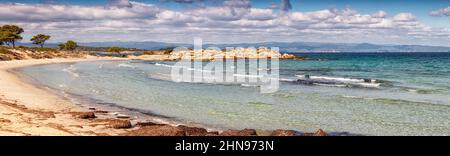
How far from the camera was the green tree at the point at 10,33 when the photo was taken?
13000 cm

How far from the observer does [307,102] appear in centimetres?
2672

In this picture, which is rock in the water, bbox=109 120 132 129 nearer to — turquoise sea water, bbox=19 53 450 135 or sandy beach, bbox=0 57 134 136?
sandy beach, bbox=0 57 134 136

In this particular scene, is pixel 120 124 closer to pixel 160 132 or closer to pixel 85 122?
pixel 85 122

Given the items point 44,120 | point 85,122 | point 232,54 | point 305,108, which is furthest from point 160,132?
point 232,54

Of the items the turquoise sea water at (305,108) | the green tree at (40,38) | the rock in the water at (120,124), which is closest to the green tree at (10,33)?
the green tree at (40,38)

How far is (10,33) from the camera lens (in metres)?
132

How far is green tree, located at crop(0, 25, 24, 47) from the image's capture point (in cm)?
13000

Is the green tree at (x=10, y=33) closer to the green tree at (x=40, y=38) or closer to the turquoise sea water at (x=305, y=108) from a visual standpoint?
the green tree at (x=40, y=38)

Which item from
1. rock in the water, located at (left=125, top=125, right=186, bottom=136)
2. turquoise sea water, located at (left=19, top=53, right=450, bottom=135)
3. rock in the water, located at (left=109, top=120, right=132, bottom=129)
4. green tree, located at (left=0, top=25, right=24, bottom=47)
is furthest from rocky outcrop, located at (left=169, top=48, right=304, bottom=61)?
rock in the water, located at (left=125, top=125, right=186, bottom=136)

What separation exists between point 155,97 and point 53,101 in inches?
261
